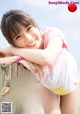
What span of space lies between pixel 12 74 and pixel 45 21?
A: 0.88 ft

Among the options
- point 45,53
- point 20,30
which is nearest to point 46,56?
point 45,53

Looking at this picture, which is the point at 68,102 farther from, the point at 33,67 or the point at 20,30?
the point at 20,30

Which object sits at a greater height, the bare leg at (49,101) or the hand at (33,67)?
the hand at (33,67)

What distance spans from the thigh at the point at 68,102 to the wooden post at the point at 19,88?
0.32 feet

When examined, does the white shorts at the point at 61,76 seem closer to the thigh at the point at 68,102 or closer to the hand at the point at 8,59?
the thigh at the point at 68,102

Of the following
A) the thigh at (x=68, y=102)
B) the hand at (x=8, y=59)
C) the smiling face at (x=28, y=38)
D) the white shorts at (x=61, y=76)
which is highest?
the smiling face at (x=28, y=38)

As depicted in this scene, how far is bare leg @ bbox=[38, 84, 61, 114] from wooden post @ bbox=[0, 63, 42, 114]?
1.1 inches

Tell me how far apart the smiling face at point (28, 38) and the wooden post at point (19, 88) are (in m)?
0.09

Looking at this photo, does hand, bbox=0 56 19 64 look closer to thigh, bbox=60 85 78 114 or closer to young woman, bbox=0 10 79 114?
young woman, bbox=0 10 79 114

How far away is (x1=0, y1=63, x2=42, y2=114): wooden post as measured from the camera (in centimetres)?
163

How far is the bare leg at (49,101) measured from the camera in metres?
1.64

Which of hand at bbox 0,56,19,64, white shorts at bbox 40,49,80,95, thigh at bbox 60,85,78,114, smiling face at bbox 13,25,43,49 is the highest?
smiling face at bbox 13,25,43,49

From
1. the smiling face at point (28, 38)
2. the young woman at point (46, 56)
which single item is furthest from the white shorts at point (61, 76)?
the smiling face at point (28, 38)

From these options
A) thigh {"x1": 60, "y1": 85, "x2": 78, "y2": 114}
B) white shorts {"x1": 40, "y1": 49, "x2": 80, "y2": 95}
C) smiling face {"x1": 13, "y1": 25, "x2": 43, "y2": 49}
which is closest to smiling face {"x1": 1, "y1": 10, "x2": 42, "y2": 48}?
smiling face {"x1": 13, "y1": 25, "x2": 43, "y2": 49}
